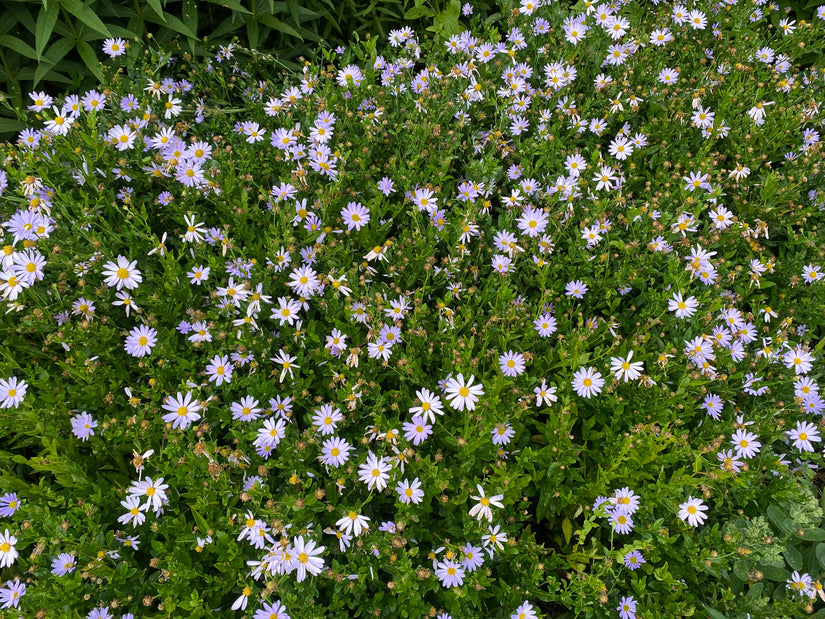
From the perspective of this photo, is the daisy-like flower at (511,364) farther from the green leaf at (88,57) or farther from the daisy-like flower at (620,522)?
the green leaf at (88,57)

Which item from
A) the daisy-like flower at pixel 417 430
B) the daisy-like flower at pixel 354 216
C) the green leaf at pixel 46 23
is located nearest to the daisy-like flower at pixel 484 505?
the daisy-like flower at pixel 417 430

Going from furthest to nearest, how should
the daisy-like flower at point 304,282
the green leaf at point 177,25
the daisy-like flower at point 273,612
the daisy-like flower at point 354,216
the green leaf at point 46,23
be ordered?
1. the green leaf at point 177,25
2. the green leaf at point 46,23
3. the daisy-like flower at point 354,216
4. the daisy-like flower at point 304,282
5. the daisy-like flower at point 273,612

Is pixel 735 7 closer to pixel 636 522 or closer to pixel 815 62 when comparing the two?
pixel 815 62

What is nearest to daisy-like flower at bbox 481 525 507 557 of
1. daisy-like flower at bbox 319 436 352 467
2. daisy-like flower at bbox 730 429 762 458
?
daisy-like flower at bbox 319 436 352 467

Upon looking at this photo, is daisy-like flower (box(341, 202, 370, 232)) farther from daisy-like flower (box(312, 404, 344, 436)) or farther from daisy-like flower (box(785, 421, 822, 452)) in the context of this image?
daisy-like flower (box(785, 421, 822, 452))

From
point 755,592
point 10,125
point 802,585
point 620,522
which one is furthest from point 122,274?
point 802,585

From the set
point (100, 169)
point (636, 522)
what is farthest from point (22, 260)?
point (636, 522)
